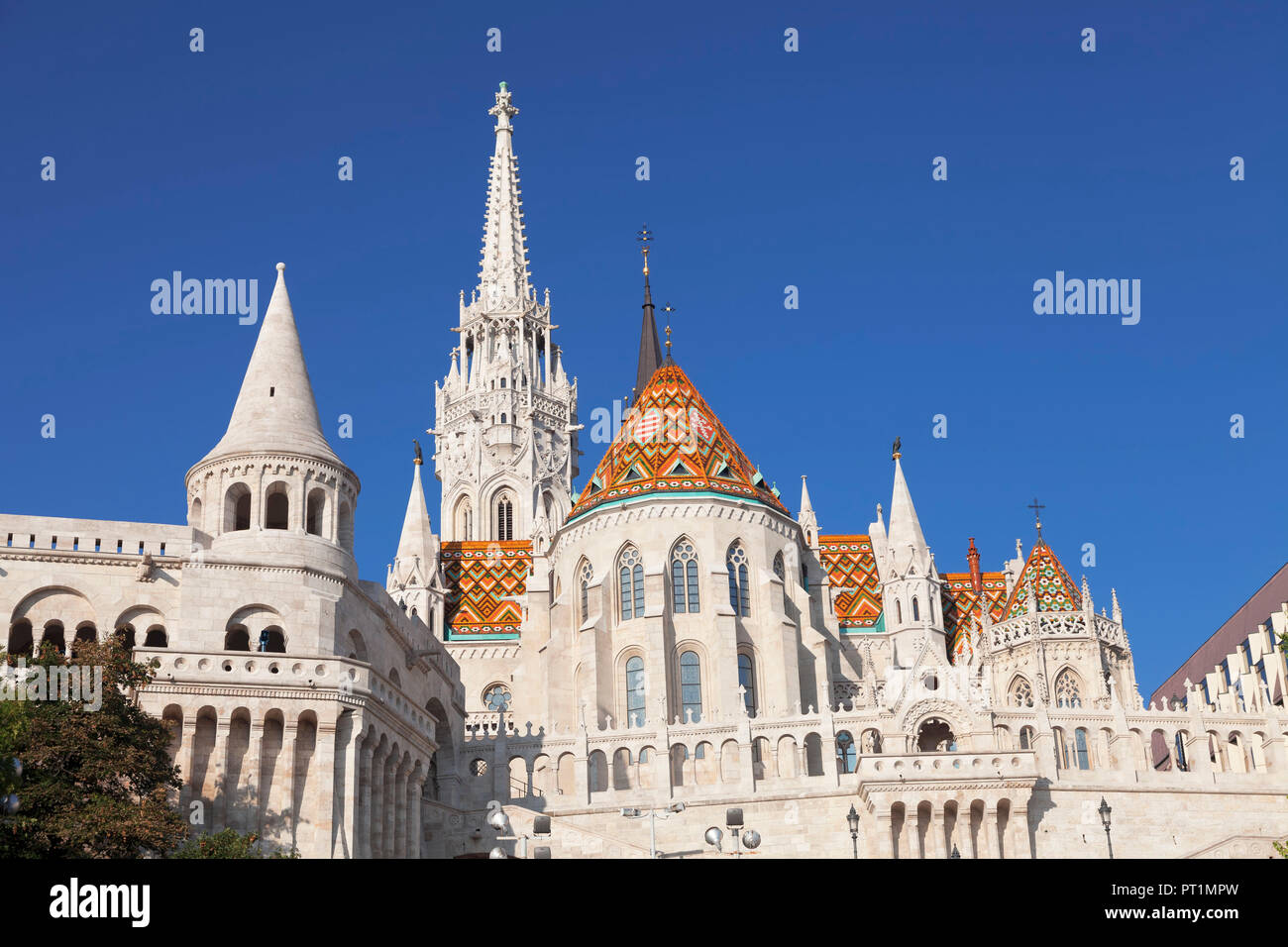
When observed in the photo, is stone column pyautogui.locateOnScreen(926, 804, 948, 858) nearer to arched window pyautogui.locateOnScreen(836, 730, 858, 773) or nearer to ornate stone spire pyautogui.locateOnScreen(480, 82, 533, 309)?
arched window pyautogui.locateOnScreen(836, 730, 858, 773)

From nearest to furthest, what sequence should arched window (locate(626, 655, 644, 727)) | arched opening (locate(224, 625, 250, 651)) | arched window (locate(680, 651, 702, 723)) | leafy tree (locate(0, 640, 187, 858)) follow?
leafy tree (locate(0, 640, 187, 858))
arched opening (locate(224, 625, 250, 651))
arched window (locate(680, 651, 702, 723))
arched window (locate(626, 655, 644, 727))

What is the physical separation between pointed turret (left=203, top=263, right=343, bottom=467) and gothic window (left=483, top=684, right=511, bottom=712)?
22855 millimetres

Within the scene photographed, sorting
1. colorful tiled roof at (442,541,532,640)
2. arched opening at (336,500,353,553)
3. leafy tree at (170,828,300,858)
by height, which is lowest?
leafy tree at (170,828,300,858)

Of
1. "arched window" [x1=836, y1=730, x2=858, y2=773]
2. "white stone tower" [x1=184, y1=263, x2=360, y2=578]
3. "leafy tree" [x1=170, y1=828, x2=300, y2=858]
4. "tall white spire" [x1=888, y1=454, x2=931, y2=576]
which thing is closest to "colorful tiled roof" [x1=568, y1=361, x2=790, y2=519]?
"tall white spire" [x1=888, y1=454, x2=931, y2=576]

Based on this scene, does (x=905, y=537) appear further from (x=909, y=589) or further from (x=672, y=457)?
(x=672, y=457)

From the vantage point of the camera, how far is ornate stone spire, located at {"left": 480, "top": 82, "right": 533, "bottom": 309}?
3489 inches

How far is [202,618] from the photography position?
122 ft

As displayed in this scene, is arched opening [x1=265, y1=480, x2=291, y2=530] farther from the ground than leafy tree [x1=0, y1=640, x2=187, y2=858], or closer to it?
farther from the ground

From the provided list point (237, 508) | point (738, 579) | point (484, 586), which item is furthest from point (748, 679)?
point (237, 508)

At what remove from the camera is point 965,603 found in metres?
63.5

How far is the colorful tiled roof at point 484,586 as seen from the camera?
2498 inches

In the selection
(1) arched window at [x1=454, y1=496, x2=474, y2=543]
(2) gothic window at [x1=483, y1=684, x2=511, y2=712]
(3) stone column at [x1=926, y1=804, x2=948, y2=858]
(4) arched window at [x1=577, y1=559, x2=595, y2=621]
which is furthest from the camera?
(1) arched window at [x1=454, y1=496, x2=474, y2=543]

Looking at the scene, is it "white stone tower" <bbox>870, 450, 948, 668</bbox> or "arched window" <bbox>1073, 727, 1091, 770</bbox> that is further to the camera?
"white stone tower" <bbox>870, 450, 948, 668</bbox>
